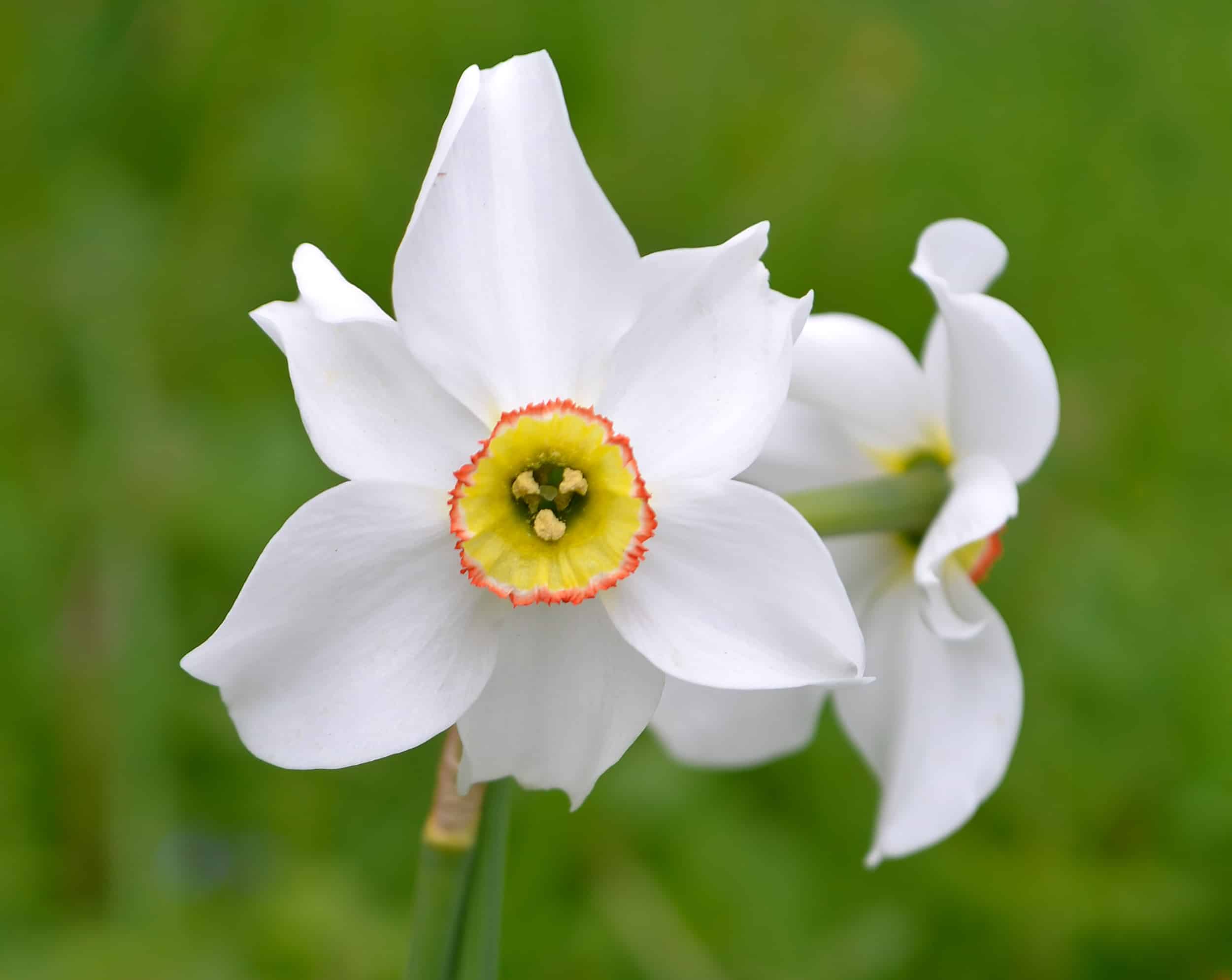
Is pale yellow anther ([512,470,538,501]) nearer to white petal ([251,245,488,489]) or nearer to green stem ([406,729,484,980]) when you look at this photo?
white petal ([251,245,488,489])

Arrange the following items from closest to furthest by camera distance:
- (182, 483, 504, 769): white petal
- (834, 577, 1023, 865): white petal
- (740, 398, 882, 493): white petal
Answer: (182, 483, 504, 769): white petal, (834, 577, 1023, 865): white petal, (740, 398, 882, 493): white petal

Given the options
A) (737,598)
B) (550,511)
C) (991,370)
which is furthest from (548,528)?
(991,370)

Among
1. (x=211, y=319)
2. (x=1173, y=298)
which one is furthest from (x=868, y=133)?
(x=211, y=319)

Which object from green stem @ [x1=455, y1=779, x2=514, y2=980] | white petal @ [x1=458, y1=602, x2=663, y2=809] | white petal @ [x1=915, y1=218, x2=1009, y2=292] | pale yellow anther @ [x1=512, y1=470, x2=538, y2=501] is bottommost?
green stem @ [x1=455, y1=779, x2=514, y2=980]

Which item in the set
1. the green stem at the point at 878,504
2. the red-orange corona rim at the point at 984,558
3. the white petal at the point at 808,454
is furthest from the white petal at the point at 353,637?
the red-orange corona rim at the point at 984,558

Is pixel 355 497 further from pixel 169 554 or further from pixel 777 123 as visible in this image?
pixel 777 123

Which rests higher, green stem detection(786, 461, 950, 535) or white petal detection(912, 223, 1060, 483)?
white petal detection(912, 223, 1060, 483)

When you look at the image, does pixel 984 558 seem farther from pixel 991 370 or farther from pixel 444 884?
pixel 444 884

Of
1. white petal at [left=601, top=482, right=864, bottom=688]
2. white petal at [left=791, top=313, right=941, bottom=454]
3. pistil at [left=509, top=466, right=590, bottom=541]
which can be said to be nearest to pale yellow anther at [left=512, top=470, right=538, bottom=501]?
pistil at [left=509, top=466, right=590, bottom=541]
